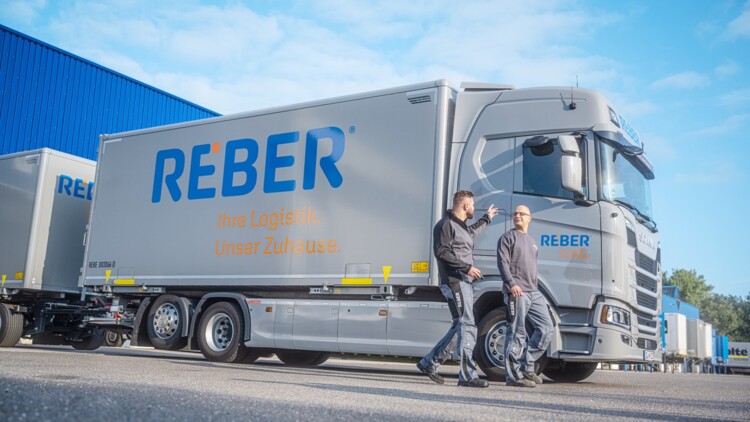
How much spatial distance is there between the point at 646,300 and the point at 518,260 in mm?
1945

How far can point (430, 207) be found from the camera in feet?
27.2

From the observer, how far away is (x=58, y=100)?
1692cm

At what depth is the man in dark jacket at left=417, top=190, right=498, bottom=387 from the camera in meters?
6.87

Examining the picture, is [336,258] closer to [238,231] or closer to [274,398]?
[238,231]

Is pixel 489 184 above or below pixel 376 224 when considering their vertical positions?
above

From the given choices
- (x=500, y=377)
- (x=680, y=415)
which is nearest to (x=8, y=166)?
(x=500, y=377)

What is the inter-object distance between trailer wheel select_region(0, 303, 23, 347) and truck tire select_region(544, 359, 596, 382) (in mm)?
9187

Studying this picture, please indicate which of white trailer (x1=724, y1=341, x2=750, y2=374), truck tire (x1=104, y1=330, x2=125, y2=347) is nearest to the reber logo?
truck tire (x1=104, y1=330, x2=125, y2=347)

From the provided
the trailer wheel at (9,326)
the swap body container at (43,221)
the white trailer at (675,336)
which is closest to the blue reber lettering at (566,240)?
the swap body container at (43,221)

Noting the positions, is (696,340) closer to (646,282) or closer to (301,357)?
(301,357)

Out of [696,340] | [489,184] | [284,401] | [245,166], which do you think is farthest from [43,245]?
[696,340]

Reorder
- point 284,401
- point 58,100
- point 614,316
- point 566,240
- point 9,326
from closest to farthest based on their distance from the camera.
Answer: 1. point 284,401
2. point 614,316
3. point 566,240
4. point 9,326
5. point 58,100

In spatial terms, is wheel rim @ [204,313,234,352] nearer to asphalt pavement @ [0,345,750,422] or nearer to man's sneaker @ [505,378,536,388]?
asphalt pavement @ [0,345,750,422]

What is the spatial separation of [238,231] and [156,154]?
2.08 m
